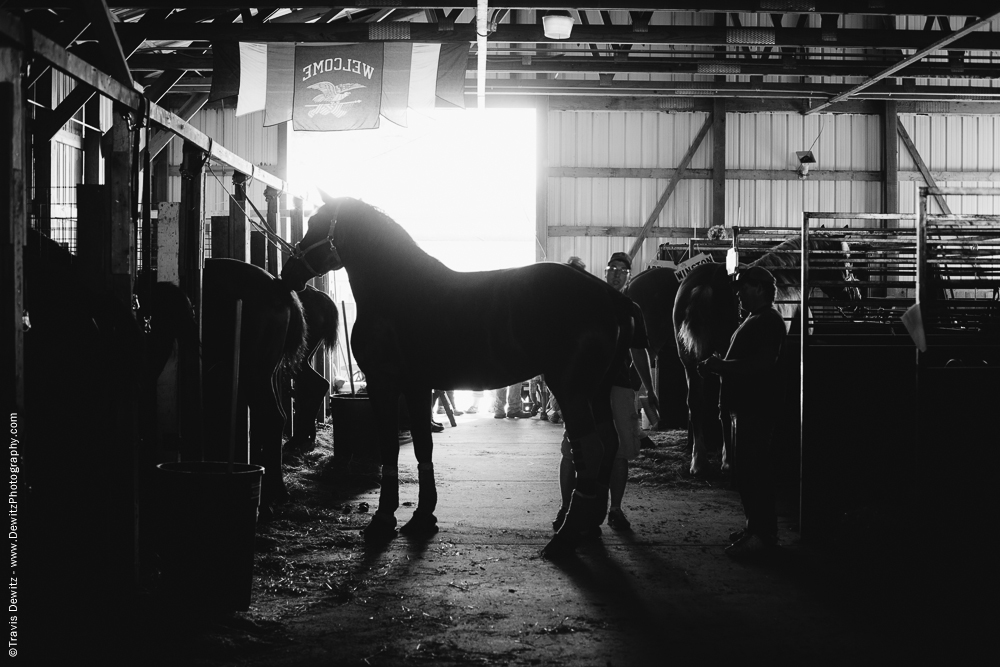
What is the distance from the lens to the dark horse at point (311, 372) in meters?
7.79

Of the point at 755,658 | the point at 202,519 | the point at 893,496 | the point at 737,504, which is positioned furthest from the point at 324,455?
the point at 755,658

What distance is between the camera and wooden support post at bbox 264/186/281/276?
845 cm

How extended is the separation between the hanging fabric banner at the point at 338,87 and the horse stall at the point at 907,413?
5.75 metres

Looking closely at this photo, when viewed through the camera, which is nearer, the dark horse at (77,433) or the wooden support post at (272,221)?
the dark horse at (77,433)

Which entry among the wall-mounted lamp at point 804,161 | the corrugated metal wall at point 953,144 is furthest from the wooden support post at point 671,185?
the corrugated metal wall at point 953,144

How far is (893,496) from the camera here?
5.67m

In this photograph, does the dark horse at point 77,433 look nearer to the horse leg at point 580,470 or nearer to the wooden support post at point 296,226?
the horse leg at point 580,470

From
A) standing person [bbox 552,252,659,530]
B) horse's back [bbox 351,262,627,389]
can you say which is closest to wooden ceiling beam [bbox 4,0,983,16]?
horse's back [bbox 351,262,627,389]

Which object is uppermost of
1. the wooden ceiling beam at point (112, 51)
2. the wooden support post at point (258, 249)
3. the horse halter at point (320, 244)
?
the wooden ceiling beam at point (112, 51)

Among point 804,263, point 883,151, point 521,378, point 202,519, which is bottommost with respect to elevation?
point 202,519

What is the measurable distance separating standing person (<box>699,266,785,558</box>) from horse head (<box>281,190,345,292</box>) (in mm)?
2781

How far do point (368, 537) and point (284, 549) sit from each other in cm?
55

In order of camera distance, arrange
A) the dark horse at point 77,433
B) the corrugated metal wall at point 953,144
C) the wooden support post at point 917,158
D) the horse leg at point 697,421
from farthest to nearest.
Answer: the corrugated metal wall at point 953,144, the wooden support post at point 917,158, the horse leg at point 697,421, the dark horse at point 77,433

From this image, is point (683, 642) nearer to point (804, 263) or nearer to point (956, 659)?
point (956, 659)
